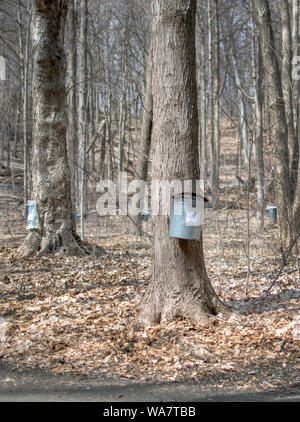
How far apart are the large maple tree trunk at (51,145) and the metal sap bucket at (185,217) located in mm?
4358

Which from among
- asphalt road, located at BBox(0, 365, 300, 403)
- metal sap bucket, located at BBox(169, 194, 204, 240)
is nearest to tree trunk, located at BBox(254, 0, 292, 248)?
metal sap bucket, located at BBox(169, 194, 204, 240)

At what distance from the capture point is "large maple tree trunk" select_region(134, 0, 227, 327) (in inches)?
183

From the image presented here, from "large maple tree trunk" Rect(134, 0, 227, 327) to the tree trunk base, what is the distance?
3761mm

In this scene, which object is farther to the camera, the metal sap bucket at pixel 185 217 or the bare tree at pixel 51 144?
the bare tree at pixel 51 144

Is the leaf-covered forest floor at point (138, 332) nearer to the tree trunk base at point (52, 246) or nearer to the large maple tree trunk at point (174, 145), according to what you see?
the large maple tree trunk at point (174, 145)

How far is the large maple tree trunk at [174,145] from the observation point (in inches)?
183

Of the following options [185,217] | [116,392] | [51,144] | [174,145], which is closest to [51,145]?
[51,144]

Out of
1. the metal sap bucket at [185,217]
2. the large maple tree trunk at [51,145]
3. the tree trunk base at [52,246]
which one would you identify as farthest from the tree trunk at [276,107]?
the large maple tree trunk at [51,145]

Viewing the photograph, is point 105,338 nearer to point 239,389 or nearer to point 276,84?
point 239,389

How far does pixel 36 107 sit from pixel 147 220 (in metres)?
6.06

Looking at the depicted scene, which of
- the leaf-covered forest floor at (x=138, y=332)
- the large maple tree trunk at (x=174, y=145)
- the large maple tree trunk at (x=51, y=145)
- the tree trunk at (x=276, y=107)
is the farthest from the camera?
the large maple tree trunk at (x=51, y=145)

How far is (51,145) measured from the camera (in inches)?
337
